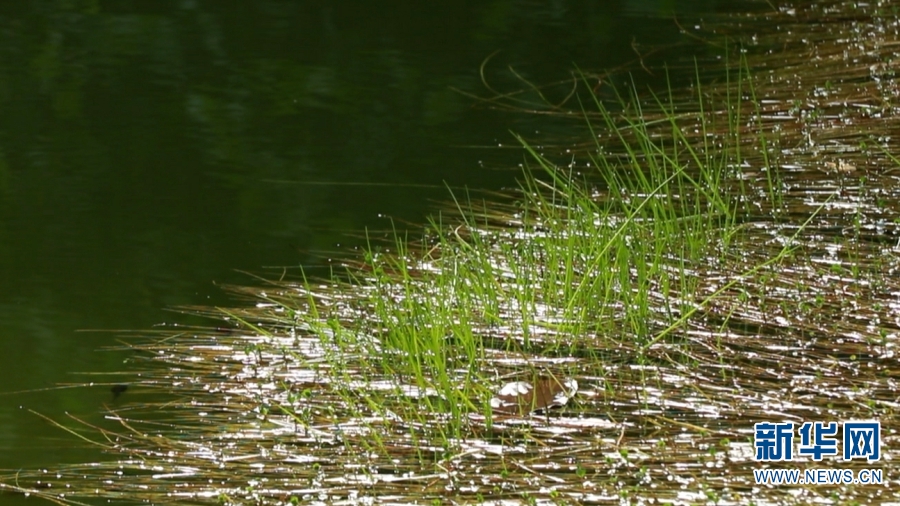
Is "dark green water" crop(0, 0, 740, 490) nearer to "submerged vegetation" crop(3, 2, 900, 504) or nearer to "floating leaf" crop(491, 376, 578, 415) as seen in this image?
"submerged vegetation" crop(3, 2, 900, 504)

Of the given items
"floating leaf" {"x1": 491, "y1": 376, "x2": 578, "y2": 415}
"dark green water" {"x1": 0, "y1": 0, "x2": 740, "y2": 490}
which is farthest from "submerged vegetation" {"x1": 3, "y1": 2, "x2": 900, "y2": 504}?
"dark green water" {"x1": 0, "y1": 0, "x2": 740, "y2": 490}

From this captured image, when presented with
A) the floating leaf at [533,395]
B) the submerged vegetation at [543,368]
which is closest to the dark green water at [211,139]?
the submerged vegetation at [543,368]

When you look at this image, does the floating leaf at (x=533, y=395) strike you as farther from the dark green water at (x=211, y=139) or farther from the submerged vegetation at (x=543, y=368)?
the dark green water at (x=211, y=139)

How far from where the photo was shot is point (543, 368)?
2215mm

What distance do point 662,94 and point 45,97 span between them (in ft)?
6.17

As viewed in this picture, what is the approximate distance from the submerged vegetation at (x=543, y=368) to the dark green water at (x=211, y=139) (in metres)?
0.18

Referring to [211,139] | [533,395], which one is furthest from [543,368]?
[211,139]

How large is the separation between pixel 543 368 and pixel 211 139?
5.71 ft

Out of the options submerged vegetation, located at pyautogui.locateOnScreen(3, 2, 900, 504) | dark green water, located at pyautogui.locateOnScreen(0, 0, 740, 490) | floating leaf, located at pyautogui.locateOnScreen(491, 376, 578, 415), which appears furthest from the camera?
dark green water, located at pyautogui.locateOnScreen(0, 0, 740, 490)

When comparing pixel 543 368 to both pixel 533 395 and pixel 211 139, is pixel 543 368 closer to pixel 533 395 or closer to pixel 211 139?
pixel 533 395

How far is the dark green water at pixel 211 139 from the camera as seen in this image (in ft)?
8.92

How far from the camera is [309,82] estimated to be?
4.09 m

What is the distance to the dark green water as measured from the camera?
8.92ft

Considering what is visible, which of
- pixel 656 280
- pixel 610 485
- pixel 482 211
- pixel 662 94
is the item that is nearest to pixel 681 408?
pixel 610 485
